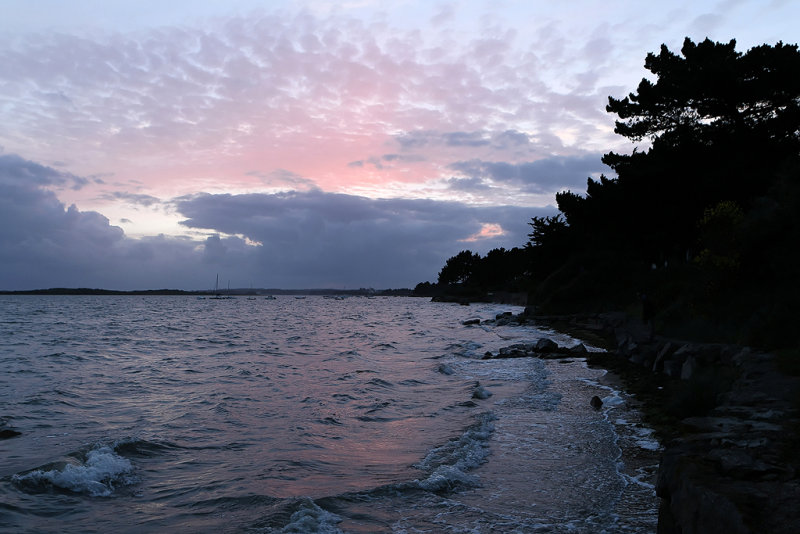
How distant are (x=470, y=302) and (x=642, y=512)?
13478 cm

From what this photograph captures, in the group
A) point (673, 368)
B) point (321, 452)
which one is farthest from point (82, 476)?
point (673, 368)

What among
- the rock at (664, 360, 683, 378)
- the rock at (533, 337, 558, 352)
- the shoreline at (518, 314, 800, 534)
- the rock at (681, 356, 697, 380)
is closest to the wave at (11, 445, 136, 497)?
the shoreline at (518, 314, 800, 534)

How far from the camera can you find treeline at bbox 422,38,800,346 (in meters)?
17.5

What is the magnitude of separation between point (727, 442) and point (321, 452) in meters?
7.06

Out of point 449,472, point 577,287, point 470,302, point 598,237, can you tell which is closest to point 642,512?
point 449,472

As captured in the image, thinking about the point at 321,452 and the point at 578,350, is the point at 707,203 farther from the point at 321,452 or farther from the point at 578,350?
the point at 321,452

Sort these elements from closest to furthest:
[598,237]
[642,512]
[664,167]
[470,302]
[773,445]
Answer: [773,445]
[642,512]
[664,167]
[598,237]
[470,302]

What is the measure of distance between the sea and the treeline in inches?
207

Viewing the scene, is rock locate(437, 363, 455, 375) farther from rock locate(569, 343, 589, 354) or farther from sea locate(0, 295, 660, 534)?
rock locate(569, 343, 589, 354)

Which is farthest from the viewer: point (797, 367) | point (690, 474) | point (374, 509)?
point (797, 367)

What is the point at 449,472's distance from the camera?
890 cm

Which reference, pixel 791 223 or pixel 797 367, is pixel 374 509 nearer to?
pixel 797 367

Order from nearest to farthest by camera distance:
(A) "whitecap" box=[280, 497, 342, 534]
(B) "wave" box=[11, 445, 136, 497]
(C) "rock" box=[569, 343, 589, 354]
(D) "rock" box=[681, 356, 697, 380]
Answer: (A) "whitecap" box=[280, 497, 342, 534] → (B) "wave" box=[11, 445, 136, 497] → (D) "rock" box=[681, 356, 697, 380] → (C) "rock" box=[569, 343, 589, 354]

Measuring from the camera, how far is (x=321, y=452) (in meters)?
10.5
